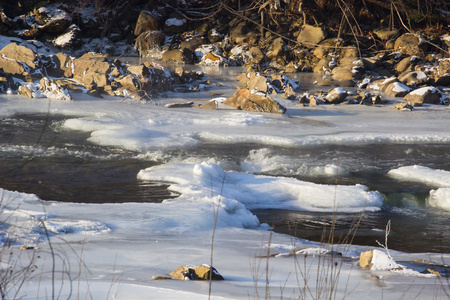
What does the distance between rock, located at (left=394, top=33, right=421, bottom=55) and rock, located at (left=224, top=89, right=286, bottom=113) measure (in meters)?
10.6

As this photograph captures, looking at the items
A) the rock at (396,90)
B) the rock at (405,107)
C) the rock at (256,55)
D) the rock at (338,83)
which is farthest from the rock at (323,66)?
the rock at (405,107)

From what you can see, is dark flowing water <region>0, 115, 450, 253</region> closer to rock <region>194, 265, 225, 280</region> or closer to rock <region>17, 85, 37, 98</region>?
rock <region>194, 265, 225, 280</region>

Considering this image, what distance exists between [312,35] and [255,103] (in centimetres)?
1105

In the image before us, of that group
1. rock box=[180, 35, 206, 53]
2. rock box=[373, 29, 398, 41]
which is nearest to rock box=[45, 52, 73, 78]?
rock box=[180, 35, 206, 53]

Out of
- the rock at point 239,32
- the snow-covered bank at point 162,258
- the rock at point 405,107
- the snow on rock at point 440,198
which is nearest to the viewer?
the snow-covered bank at point 162,258

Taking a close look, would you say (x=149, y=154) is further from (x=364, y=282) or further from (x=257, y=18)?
(x=257, y=18)

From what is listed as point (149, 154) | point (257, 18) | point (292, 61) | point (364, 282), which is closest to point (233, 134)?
point (149, 154)

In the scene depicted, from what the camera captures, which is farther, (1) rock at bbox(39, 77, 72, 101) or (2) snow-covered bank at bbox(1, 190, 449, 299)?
(1) rock at bbox(39, 77, 72, 101)

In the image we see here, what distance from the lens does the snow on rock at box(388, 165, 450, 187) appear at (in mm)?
5992

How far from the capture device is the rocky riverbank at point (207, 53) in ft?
39.2

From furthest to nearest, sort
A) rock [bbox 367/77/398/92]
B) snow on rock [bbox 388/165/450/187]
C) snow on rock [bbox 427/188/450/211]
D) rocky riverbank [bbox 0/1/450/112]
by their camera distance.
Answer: rock [bbox 367/77/398/92]
rocky riverbank [bbox 0/1/450/112]
snow on rock [bbox 388/165/450/187]
snow on rock [bbox 427/188/450/211]

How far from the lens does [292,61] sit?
20.3 m

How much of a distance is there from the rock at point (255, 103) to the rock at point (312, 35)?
10.5 meters

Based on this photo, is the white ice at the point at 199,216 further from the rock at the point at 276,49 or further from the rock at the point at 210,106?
the rock at the point at 276,49
